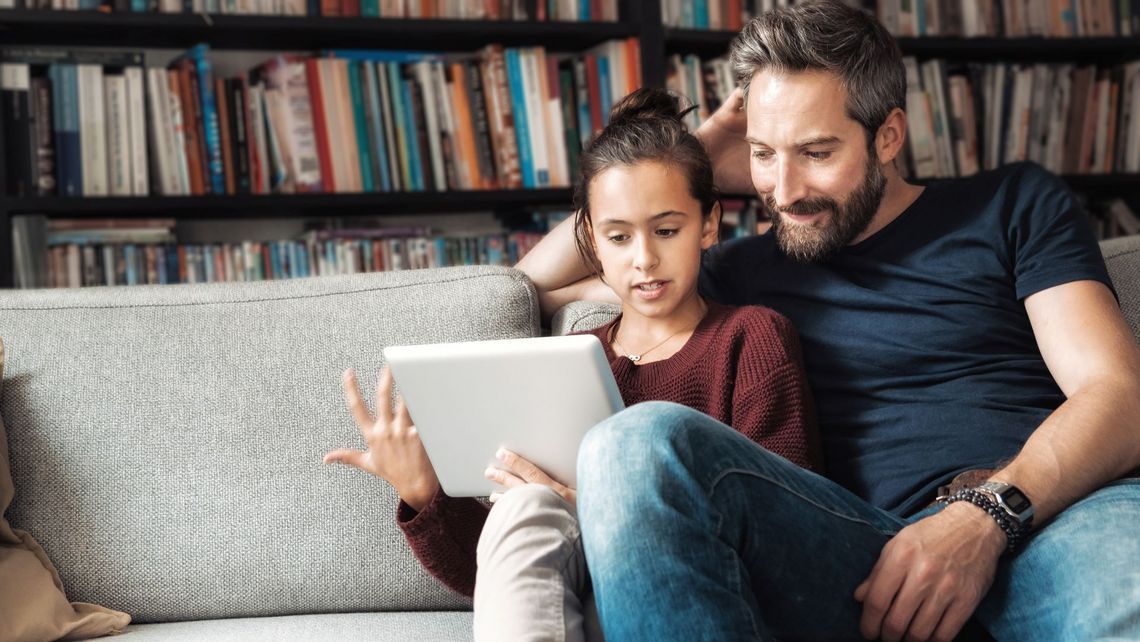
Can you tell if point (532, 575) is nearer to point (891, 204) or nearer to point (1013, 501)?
point (1013, 501)

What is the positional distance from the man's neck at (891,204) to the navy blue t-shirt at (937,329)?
2 centimetres

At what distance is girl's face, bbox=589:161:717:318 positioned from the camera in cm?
145

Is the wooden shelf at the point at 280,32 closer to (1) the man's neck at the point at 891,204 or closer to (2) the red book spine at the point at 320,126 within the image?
(2) the red book spine at the point at 320,126

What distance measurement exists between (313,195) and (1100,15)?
6.75ft

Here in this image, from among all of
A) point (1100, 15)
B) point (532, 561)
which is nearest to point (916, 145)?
point (1100, 15)

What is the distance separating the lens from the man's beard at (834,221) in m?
1.48

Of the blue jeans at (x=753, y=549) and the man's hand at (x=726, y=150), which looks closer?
the blue jeans at (x=753, y=549)

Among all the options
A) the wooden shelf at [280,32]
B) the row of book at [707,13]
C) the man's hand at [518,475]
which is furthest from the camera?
the row of book at [707,13]

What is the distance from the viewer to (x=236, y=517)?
150 centimetres

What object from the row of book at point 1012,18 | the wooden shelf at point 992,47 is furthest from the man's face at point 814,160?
the row of book at point 1012,18

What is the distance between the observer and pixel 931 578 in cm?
107

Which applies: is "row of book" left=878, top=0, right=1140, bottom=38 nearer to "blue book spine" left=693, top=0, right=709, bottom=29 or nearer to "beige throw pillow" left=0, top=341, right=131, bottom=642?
"blue book spine" left=693, top=0, right=709, bottom=29

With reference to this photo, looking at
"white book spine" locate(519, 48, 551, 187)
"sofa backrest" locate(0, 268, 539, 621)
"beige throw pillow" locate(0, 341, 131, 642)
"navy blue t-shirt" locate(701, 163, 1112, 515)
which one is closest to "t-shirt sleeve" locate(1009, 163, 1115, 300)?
"navy blue t-shirt" locate(701, 163, 1112, 515)

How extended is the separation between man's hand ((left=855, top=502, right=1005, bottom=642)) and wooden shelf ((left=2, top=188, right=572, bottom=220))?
5.27 feet
